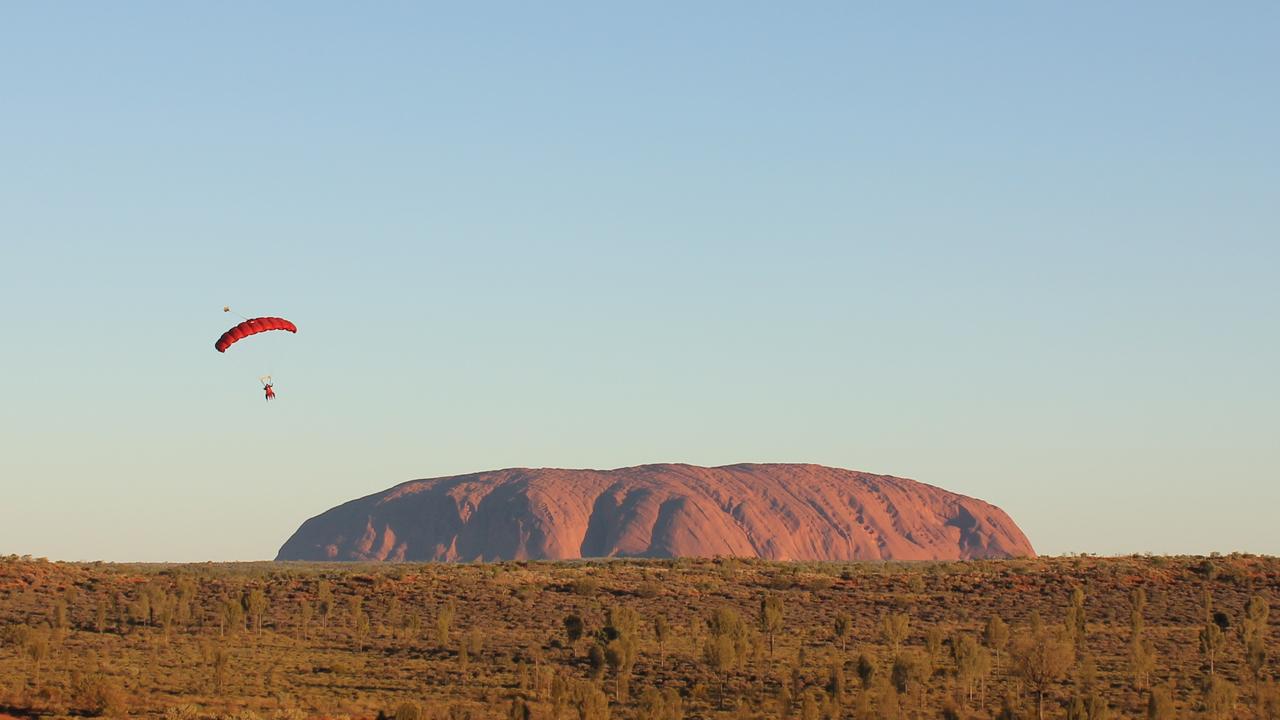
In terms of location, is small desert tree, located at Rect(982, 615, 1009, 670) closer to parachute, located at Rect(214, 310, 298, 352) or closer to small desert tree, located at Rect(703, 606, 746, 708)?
small desert tree, located at Rect(703, 606, 746, 708)

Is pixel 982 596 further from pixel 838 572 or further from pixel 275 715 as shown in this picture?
pixel 275 715

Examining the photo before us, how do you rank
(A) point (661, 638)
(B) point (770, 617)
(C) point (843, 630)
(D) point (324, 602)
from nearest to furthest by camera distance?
(A) point (661, 638) → (C) point (843, 630) → (B) point (770, 617) → (D) point (324, 602)

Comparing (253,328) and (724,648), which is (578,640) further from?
(253,328)

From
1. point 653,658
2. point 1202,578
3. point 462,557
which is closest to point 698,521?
point 462,557

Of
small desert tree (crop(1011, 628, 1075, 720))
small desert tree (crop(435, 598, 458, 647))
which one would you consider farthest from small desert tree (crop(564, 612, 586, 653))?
small desert tree (crop(1011, 628, 1075, 720))

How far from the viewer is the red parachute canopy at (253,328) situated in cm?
6222

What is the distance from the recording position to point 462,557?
198 meters

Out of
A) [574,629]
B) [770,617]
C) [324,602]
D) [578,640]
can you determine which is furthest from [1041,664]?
[324,602]

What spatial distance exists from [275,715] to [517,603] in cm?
3524

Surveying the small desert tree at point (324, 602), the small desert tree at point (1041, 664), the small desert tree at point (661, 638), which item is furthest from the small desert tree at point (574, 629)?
the small desert tree at point (1041, 664)

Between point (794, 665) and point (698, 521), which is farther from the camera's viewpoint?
point (698, 521)

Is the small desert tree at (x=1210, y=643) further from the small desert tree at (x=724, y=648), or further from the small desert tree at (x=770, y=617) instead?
the small desert tree at (x=724, y=648)

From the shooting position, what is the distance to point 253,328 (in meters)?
62.6

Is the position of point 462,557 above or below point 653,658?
above
